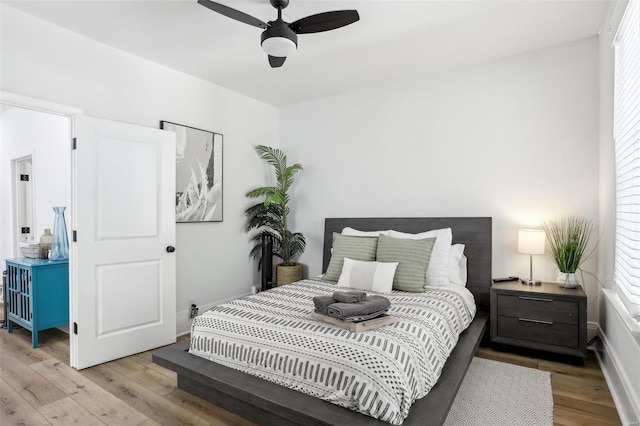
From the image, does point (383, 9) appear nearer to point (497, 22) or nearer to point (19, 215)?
point (497, 22)

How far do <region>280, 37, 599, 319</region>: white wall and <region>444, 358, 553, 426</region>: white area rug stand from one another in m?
1.03

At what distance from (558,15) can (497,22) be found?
445 millimetres

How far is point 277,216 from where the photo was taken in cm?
480

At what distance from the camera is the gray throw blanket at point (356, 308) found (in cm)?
206

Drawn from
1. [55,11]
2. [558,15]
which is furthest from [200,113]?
[558,15]

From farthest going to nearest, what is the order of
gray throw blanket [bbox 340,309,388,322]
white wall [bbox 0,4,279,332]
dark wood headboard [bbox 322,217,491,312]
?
dark wood headboard [bbox 322,217,491,312] → white wall [bbox 0,4,279,332] → gray throw blanket [bbox 340,309,388,322]

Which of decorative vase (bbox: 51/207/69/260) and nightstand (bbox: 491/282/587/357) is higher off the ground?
decorative vase (bbox: 51/207/69/260)

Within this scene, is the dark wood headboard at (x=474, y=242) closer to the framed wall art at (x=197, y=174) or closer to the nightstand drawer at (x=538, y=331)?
the nightstand drawer at (x=538, y=331)

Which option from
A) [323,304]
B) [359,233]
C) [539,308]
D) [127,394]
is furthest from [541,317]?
[127,394]

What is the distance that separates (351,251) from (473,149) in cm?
165

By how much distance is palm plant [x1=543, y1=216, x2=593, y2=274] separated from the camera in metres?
3.07

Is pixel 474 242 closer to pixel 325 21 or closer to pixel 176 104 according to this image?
pixel 325 21

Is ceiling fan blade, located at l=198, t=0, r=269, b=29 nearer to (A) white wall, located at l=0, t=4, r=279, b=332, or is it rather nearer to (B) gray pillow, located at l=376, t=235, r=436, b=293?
(A) white wall, located at l=0, t=4, r=279, b=332

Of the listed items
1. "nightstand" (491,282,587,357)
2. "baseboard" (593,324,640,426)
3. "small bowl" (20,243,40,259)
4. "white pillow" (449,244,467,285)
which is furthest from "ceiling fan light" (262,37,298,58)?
"small bowl" (20,243,40,259)
